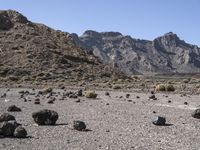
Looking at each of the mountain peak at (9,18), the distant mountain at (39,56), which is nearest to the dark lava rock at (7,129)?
the distant mountain at (39,56)

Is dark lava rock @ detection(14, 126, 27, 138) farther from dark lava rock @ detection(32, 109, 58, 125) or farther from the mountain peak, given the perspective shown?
the mountain peak

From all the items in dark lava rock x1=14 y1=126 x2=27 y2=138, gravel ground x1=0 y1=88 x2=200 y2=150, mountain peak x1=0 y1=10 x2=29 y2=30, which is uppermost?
mountain peak x1=0 y1=10 x2=29 y2=30

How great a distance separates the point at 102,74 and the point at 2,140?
73399mm

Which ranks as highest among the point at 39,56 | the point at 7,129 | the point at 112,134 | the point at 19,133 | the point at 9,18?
the point at 9,18

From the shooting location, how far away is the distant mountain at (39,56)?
8481 centimetres

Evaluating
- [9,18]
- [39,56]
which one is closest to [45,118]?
[39,56]

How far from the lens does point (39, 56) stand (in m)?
92.6

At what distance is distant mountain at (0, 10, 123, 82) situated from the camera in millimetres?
84812

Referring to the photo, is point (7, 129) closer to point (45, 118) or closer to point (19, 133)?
point (19, 133)

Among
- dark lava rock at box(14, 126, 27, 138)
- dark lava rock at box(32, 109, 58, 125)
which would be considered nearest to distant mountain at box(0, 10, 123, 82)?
dark lava rock at box(32, 109, 58, 125)

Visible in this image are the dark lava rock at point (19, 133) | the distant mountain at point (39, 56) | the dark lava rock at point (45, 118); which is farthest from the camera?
the distant mountain at point (39, 56)

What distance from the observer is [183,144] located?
16.5m

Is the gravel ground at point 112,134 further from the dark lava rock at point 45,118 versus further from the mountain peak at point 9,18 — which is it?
the mountain peak at point 9,18

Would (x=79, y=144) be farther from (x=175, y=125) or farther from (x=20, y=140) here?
(x=175, y=125)
